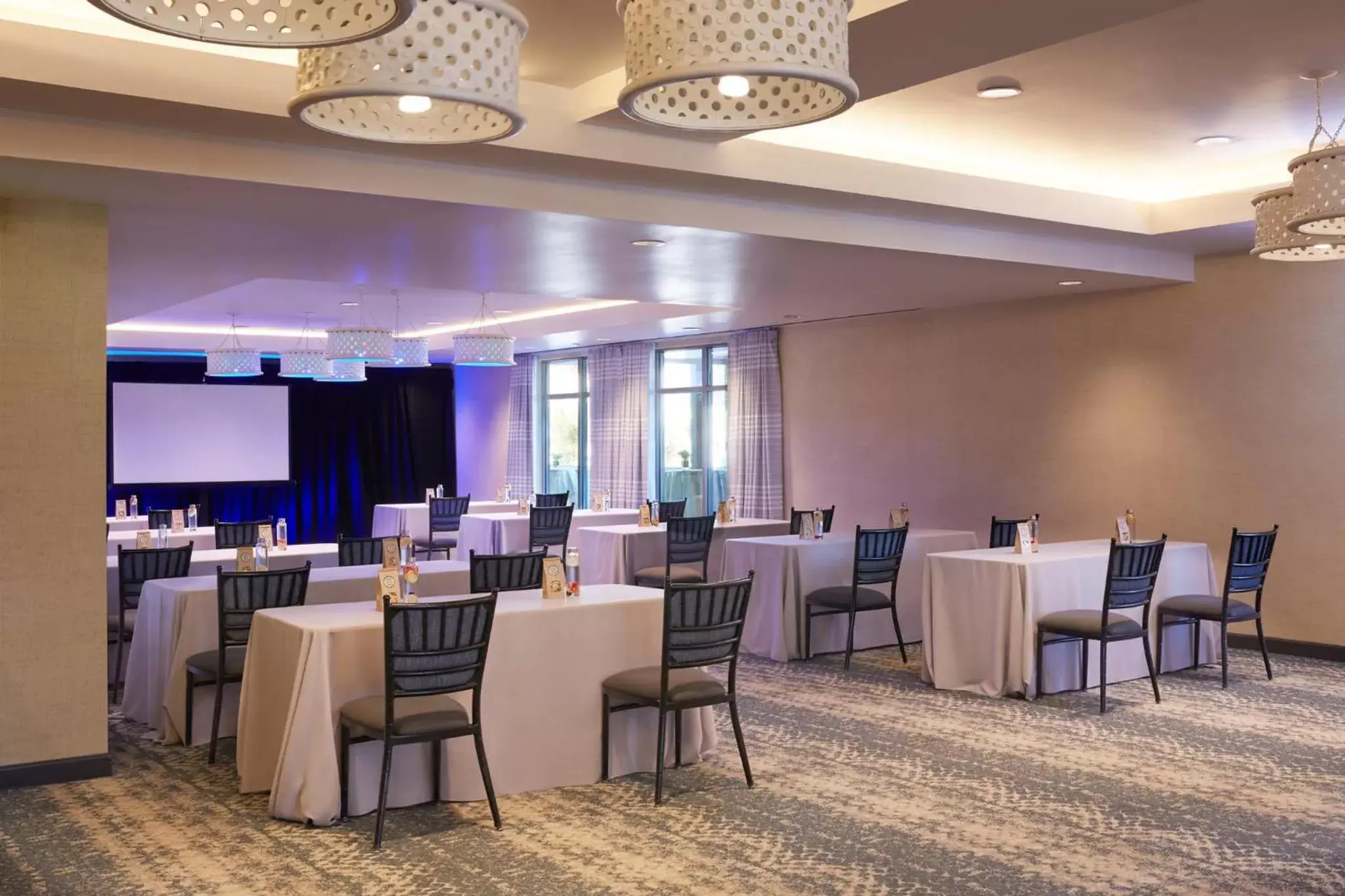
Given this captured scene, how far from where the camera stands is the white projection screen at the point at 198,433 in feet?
47.7

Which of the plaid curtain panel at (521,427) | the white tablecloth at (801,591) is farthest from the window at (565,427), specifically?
the white tablecloth at (801,591)

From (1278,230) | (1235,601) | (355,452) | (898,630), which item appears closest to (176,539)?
(898,630)

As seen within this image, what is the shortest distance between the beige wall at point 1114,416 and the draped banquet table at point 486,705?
4807 millimetres

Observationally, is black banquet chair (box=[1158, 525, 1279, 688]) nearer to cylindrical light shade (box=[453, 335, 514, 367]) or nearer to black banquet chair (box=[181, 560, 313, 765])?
black banquet chair (box=[181, 560, 313, 765])

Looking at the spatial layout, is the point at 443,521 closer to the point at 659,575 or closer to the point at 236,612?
the point at 659,575

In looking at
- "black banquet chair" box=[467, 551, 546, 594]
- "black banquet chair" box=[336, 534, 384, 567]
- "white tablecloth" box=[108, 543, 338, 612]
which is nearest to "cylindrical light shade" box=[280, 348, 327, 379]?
"white tablecloth" box=[108, 543, 338, 612]

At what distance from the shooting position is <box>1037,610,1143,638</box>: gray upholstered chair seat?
20.7ft

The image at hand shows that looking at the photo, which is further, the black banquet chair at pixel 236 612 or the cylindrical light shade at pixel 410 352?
the cylindrical light shade at pixel 410 352

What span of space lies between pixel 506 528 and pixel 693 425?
347cm

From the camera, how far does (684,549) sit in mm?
8727

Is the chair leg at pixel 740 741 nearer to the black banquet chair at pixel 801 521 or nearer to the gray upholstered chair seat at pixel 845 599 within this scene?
the gray upholstered chair seat at pixel 845 599

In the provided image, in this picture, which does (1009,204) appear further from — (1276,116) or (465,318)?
(465,318)

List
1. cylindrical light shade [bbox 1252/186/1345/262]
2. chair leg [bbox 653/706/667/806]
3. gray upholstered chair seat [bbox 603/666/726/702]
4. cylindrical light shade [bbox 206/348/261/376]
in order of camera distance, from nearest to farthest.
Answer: chair leg [bbox 653/706/667/806] → gray upholstered chair seat [bbox 603/666/726/702] → cylindrical light shade [bbox 1252/186/1345/262] → cylindrical light shade [bbox 206/348/261/376]

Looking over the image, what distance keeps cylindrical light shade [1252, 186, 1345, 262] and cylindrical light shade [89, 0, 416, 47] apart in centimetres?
409
